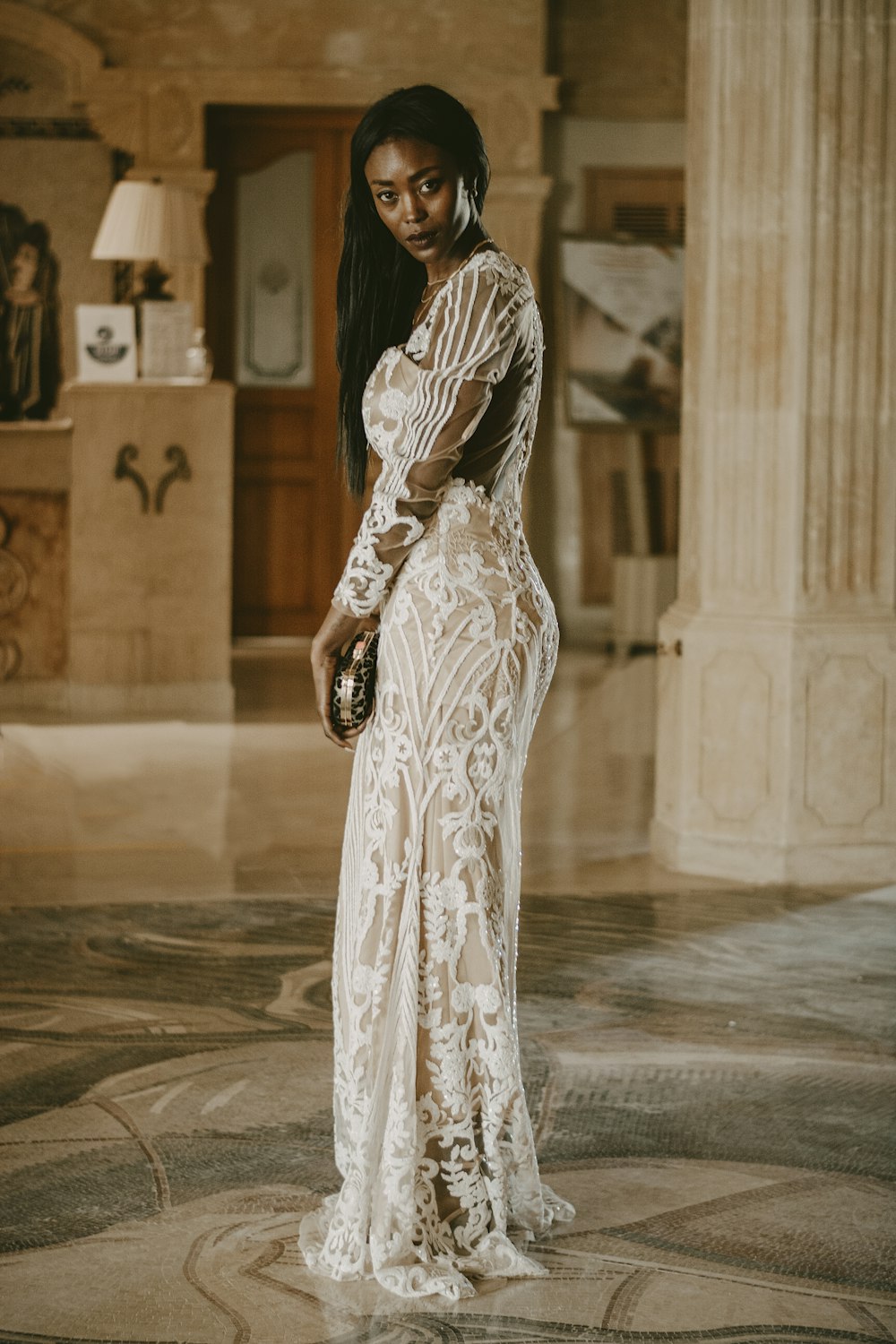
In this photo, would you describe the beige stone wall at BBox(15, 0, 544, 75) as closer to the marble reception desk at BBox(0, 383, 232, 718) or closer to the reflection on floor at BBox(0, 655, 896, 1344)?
the marble reception desk at BBox(0, 383, 232, 718)

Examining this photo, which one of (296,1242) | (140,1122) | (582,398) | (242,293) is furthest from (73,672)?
(296,1242)

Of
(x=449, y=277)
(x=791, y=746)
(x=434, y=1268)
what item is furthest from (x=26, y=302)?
(x=434, y=1268)

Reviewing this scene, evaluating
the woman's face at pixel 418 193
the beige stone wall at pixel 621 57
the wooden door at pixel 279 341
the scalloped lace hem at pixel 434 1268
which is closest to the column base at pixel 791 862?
the scalloped lace hem at pixel 434 1268

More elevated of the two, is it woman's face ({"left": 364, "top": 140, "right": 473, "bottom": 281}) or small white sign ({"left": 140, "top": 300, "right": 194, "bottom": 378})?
small white sign ({"left": 140, "top": 300, "right": 194, "bottom": 378})

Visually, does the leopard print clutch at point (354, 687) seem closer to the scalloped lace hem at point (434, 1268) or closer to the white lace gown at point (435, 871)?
the white lace gown at point (435, 871)

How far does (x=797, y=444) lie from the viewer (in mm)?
5605

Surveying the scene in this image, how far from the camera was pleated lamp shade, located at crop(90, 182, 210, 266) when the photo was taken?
927 cm

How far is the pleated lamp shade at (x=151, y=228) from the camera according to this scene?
30.4 ft

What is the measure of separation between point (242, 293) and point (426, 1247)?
9861mm

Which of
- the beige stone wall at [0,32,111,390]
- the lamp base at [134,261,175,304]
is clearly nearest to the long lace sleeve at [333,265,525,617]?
the lamp base at [134,261,175,304]

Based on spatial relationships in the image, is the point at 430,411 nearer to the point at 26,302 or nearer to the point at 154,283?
the point at 154,283

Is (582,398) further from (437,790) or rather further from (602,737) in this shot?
(437,790)

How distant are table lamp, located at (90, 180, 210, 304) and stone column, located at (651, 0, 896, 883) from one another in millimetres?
4192

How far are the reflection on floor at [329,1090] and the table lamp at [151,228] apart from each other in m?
3.71
